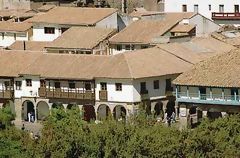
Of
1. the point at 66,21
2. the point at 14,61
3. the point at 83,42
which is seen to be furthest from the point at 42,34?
the point at 14,61

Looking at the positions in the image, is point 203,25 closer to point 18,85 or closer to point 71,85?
point 71,85

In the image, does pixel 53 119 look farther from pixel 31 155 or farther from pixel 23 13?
pixel 23 13

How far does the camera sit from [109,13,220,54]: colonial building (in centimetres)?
8344

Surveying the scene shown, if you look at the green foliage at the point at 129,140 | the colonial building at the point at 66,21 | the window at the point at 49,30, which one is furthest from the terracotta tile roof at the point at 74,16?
the green foliage at the point at 129,140

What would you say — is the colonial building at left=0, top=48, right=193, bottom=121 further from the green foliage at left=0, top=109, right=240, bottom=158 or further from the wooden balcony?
the green foliage at left=0, top=109, right=240, bottom=158

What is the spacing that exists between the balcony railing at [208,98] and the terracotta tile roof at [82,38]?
13704 mm

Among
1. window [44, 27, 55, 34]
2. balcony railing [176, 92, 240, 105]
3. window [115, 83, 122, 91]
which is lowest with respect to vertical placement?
balcony railing [176, 92, 240, 105]

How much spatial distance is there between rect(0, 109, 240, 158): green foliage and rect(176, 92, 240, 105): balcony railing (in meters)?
7.44

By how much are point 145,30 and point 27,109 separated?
12900mm

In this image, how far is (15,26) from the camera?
305ft

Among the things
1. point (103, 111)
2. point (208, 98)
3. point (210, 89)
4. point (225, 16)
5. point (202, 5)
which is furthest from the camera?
point (202, 5)

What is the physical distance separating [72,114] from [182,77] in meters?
8.45

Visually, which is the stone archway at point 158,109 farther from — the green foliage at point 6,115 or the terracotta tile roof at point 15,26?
the terracotta tile roof at point 15,26

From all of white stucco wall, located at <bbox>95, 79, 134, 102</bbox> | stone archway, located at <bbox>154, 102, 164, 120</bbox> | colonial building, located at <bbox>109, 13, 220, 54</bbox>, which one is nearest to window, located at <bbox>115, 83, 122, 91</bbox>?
white stucco wall, located at <bbox>95, 79, 134, 102</bbox>
